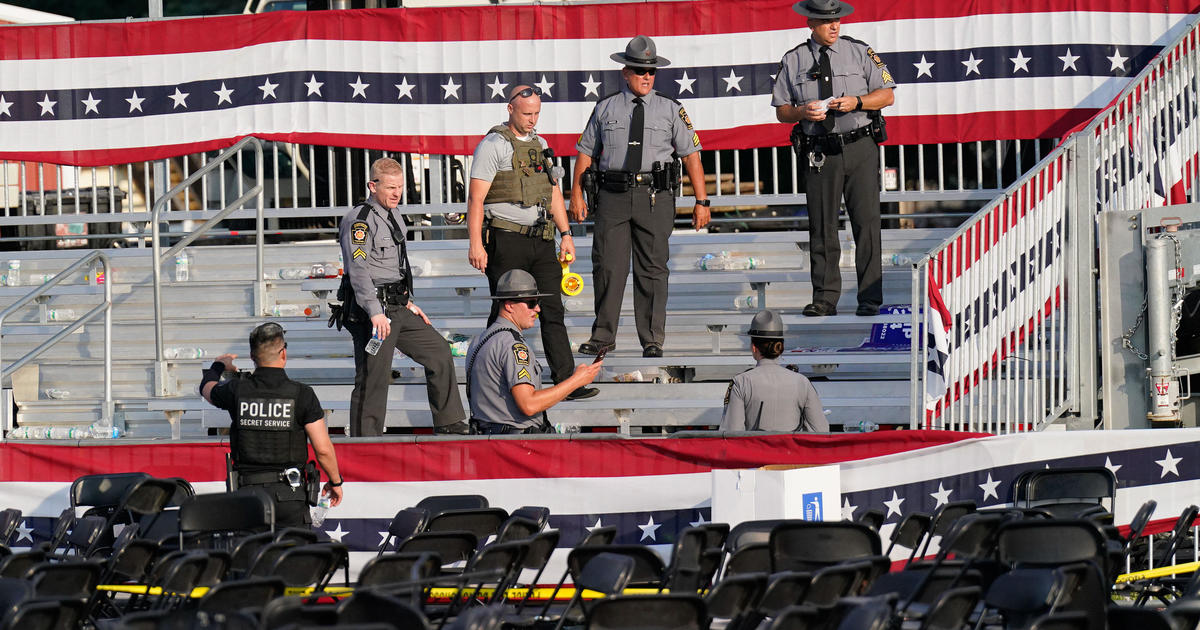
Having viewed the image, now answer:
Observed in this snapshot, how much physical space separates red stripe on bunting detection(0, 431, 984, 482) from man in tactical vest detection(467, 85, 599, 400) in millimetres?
1012

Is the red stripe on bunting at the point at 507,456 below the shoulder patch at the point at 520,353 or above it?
below

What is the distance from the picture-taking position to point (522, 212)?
10891mm

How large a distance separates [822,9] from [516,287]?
3.23 m

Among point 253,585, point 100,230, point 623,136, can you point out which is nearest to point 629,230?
point 623,136

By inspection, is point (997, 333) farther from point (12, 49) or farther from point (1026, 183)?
point (12, 49)

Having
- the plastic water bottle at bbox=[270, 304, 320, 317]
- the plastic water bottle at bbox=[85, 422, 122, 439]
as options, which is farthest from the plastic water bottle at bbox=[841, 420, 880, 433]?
the plastic water bottle at bbox=[85, 422, 122, 439]

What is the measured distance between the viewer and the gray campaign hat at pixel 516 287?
31.8 ft

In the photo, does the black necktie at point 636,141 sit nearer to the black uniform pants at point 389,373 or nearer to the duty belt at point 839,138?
the duty belt at point 839,138

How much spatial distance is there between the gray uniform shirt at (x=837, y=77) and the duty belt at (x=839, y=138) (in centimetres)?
3

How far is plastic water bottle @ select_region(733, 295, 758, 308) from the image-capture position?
42.5 feet

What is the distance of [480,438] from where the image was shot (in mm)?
9914

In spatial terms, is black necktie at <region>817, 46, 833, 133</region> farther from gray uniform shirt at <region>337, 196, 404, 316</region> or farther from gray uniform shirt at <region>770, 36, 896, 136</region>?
gray uniform shirt at <region>337, 196, 404, 316</region>

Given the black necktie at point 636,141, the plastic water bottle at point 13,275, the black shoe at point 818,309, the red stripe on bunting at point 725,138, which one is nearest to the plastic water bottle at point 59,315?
the plastic water bottle at point 13,275

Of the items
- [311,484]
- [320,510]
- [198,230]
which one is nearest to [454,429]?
[320,510]
